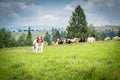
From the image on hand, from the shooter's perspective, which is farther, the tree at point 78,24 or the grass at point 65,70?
the tree at point 78,24

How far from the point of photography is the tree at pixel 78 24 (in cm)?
5459

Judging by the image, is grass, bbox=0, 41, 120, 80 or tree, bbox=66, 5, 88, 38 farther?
A: tree, bbox=66, 5, 88, 38

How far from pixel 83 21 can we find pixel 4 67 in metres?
42.8

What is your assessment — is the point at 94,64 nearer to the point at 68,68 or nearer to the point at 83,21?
the point at 68,68

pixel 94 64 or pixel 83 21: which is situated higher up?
pixel 83 21

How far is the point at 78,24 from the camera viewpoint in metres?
57.3

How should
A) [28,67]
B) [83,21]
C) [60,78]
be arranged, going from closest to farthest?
1. [60,78]
2. [28,67]
3. [83,21]

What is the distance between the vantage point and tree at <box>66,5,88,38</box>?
179 ft

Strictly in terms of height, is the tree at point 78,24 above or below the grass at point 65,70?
above

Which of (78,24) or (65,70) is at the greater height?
(78,24)

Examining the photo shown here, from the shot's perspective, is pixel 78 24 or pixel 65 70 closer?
pixel 65 70

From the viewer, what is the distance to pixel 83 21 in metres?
53.8

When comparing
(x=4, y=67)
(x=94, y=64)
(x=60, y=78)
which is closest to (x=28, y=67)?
(x=4, y=67)

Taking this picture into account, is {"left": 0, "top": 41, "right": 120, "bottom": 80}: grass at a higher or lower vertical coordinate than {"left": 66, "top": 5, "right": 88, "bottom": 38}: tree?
lower
